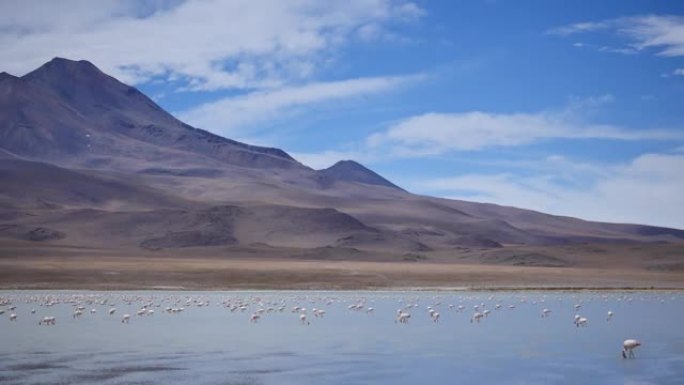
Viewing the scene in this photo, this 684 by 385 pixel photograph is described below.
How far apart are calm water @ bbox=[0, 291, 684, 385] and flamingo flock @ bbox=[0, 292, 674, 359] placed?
0.63 feet

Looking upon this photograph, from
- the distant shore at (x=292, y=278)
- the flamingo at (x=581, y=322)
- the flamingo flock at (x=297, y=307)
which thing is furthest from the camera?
the distant shore at (x=292, y=278)

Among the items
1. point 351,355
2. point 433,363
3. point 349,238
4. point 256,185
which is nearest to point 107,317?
point 351,355

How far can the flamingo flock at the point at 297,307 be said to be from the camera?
34281mm

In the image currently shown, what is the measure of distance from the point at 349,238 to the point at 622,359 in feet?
340

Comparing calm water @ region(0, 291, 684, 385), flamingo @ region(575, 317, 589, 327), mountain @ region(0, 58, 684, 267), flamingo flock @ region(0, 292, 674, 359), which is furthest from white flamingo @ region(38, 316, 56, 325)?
mountain @ region(0, 58, 684, 267)

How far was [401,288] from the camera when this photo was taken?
61.2 meters

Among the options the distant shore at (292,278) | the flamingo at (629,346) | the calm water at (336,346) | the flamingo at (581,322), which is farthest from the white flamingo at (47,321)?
the distant shore at (292,278)

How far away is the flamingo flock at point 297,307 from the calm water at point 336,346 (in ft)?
0.63

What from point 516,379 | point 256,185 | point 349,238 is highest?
point 256,185

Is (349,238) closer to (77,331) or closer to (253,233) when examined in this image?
(253,233)

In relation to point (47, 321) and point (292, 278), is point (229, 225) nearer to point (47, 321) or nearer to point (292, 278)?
point (292, 278)

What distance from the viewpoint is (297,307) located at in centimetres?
3944

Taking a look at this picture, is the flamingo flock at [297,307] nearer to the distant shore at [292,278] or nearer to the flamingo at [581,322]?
the flamingo at [581,322]

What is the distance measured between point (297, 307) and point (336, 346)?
14.8 meters
